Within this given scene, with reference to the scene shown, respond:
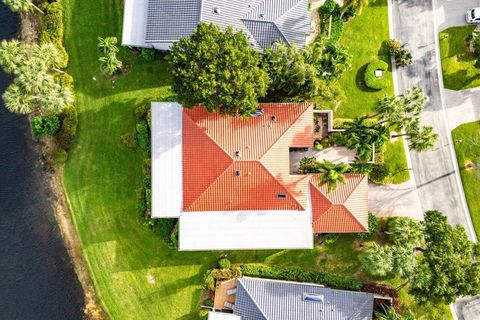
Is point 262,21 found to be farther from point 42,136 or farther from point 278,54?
point 42,136

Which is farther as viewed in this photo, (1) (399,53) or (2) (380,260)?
(1) (399,53)

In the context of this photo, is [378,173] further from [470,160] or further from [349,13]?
[349,13]

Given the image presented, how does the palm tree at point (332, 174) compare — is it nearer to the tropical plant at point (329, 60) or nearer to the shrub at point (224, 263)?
the tropical plant at point (329, 60)

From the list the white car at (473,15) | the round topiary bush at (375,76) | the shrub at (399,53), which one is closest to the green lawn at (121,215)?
the round topiary bush at (375,76)

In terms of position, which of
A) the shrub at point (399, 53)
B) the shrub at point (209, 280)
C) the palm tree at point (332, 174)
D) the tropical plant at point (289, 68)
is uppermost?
the shrub at point (399, 53)

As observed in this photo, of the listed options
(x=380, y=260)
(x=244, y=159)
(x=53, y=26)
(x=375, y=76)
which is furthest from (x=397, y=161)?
(x=53, y=26)

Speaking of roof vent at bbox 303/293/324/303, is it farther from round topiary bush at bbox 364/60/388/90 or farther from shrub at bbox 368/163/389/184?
round topiary bush at bbox 364/60/388/90

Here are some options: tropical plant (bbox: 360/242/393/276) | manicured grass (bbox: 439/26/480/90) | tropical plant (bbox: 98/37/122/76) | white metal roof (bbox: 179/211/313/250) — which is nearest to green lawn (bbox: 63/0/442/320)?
tropical plant (bbox: 98/37/122/76)
